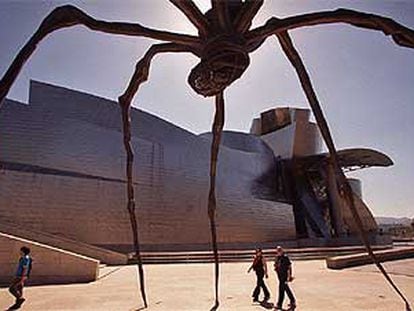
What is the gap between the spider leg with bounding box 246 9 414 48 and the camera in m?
3.19

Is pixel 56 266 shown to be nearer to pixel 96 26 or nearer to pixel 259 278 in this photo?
pixel 259 278

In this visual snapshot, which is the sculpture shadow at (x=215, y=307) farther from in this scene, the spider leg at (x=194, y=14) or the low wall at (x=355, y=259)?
the low wall at (x=355, y=259)

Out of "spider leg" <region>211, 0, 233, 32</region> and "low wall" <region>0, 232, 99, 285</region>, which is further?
"low wall" <region>0, 232, 99, 285</region>

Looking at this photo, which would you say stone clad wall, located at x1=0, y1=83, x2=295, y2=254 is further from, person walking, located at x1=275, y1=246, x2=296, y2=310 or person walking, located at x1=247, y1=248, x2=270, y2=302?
person walking, located at x1=275, y1=246, x2=296, y2=310

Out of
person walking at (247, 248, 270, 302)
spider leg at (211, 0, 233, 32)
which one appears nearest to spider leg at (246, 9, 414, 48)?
spider leg at (211, 0, 233, 32)

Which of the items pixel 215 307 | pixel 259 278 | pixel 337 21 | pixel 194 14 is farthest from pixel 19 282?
pixel 337 21

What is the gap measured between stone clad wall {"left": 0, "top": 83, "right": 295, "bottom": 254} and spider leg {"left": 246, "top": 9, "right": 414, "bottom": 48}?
2458 cm

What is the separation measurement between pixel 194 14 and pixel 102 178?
2892 cm

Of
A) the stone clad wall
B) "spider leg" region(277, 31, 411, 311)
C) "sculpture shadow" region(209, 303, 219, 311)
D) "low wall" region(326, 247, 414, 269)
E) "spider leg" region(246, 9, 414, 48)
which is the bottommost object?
"sculpture shadow" region(209, 303, 219, 311)

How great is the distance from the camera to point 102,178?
102ft

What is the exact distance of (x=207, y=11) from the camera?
11.1 ft

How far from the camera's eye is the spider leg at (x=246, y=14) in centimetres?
325

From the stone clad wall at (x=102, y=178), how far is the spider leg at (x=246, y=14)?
966 inches

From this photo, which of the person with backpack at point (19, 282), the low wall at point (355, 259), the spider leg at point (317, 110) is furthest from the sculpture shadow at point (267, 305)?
the low wall at point (355, 259)
